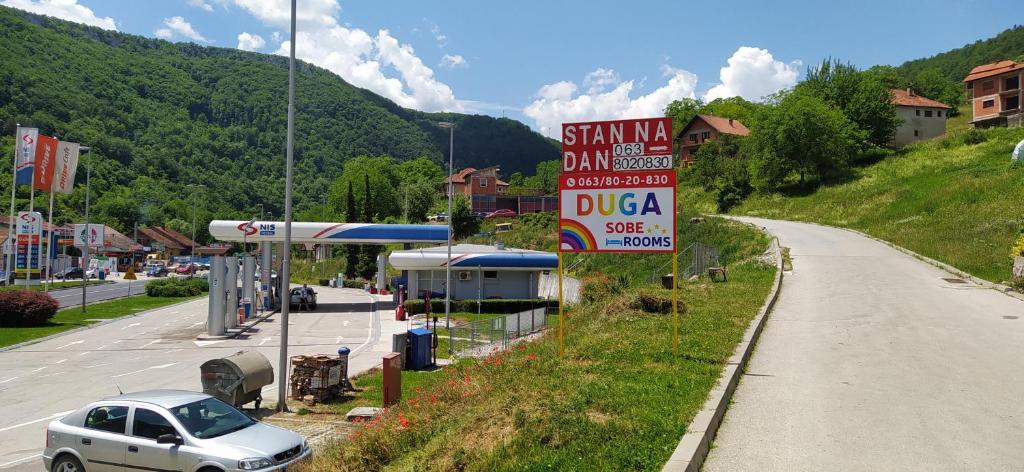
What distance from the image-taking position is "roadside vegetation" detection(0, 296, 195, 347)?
29.4 metres

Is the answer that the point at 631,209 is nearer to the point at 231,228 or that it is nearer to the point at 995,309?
the point at 995,309

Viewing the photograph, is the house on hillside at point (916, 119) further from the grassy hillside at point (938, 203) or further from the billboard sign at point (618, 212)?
the billboard sign at point (618, 212)

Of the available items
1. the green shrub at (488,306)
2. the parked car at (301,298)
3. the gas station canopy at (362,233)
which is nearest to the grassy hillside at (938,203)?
the green shrub at (488,306)

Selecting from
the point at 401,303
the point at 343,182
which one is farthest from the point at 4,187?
the point at 401,303

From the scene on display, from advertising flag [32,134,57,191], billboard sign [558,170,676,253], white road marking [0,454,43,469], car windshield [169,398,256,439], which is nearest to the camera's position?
car windshield [169,398,256,439]

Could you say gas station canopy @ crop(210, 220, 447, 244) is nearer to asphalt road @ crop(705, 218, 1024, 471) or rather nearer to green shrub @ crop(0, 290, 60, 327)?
green shrub @ crop(0, 290, 60, 327)

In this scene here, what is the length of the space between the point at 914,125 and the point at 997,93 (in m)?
8.64

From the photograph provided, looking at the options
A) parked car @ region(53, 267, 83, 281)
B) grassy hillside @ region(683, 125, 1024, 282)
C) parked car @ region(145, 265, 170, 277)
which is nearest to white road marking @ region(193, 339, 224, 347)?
grassy hillside @ region(683, 125, 1024, 282)

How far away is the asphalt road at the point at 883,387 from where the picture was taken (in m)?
7.43

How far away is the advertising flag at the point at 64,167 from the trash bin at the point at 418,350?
30.2m

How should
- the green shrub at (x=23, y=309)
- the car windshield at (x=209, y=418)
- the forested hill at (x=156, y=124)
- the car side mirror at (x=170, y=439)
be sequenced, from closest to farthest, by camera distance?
the car side mirror at (x=170, y=439) → the car windshield at (x=209, y=418) → the green shrub at (x=23, y=309) → the forested hill at (x=156, y=124)

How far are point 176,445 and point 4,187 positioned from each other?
115784 millimetres

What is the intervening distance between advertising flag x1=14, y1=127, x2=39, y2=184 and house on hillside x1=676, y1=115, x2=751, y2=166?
7262 cm

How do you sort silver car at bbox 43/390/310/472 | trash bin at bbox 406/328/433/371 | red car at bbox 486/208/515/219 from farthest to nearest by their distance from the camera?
1. red car at bbox 486/208/515/219
2. trash bin at bbox 406/328/433/371
3. silver car at bbox 43/390/310/472
